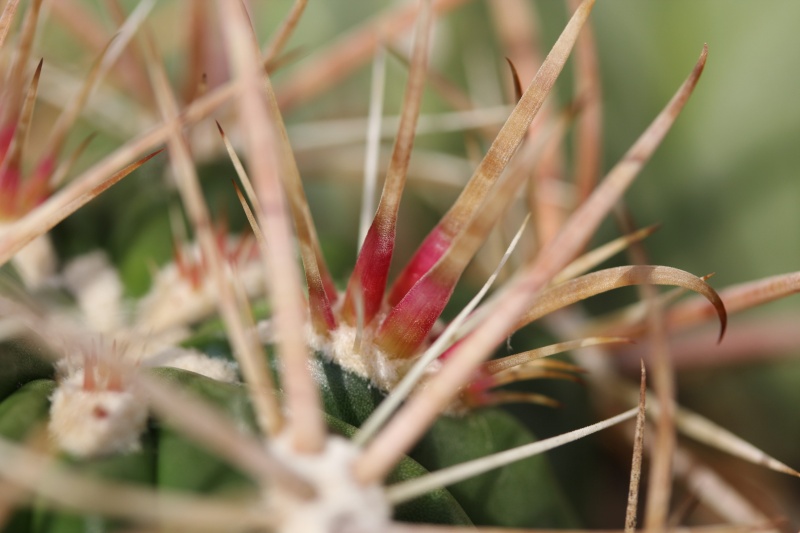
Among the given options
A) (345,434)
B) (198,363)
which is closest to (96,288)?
(198,363)

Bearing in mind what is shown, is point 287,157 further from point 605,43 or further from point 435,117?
point 605,43

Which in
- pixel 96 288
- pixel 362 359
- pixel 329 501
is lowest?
pixel 329 501

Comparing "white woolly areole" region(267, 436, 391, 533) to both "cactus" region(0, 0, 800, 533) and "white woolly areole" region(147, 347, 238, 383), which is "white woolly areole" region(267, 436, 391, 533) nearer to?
"cactus" region(0, 0, 800, 533)

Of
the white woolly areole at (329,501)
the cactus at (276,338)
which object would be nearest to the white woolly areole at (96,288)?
the cactus at (276,338)

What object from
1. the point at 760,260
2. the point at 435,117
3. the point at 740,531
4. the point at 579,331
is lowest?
the point at 740,531

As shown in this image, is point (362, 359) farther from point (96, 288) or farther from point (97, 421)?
point (96, 288)

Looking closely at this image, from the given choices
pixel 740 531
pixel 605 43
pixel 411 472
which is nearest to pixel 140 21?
pixel 411 472
